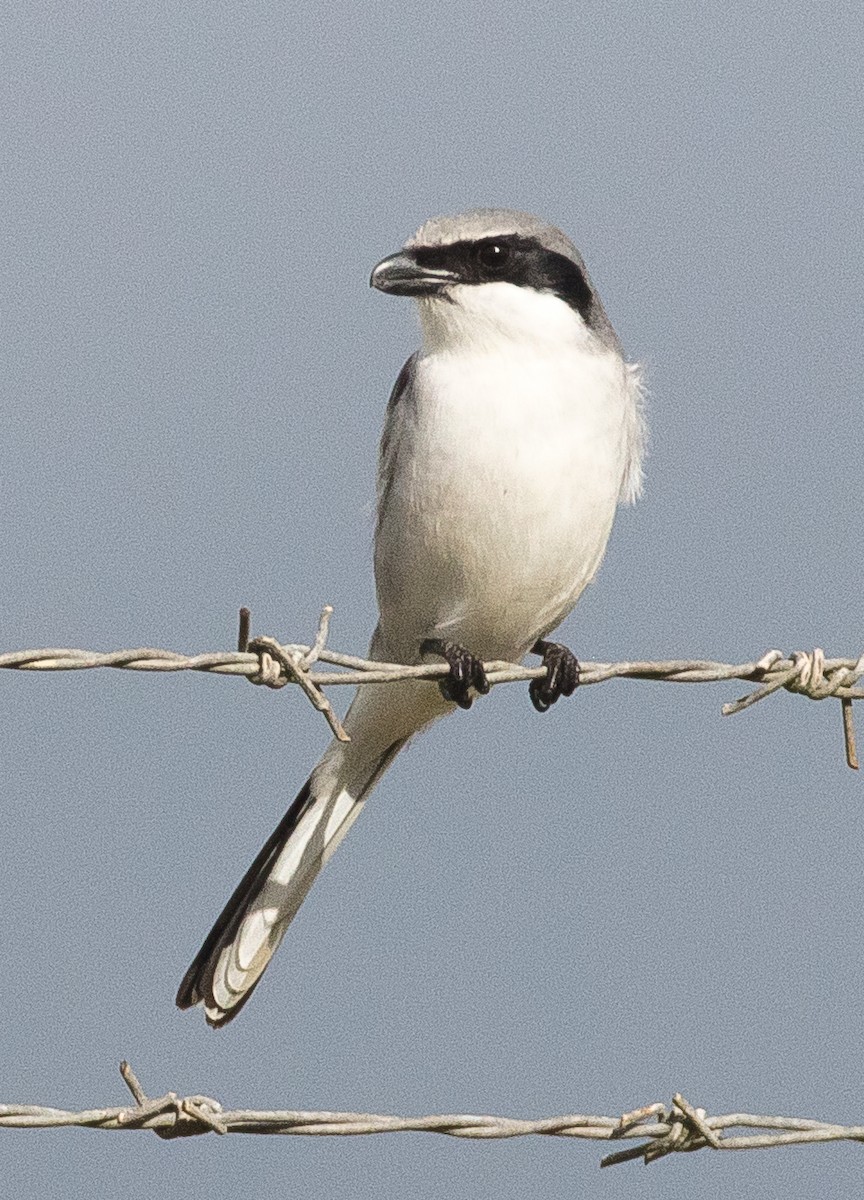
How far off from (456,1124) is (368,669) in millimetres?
863

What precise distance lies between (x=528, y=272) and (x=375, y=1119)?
8.70ft

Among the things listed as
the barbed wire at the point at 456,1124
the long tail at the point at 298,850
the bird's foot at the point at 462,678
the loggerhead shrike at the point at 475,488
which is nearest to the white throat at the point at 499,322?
the loggerhead shrike at the point at 475,488

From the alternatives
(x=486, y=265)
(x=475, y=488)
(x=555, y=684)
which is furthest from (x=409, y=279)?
(x=555, y=684)

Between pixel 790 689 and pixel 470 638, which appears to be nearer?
pixel 790 689

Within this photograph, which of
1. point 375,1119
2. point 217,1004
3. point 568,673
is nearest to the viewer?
point 375,1119

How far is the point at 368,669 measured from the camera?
329 cm

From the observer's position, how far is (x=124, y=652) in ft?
9.72

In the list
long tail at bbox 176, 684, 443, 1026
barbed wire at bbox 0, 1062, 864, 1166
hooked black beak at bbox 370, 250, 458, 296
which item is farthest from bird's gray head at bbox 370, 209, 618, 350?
barbed wire at bbox 0, 1062, 864, 1166

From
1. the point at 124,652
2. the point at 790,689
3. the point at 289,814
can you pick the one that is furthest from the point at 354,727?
the point at 124,652

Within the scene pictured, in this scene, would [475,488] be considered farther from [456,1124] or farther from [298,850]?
[456,1124]

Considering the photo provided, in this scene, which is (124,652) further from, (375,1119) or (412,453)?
(412,453)

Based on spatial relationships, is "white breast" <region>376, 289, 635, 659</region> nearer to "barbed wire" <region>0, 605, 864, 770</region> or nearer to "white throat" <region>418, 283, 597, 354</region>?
"white throat" <region>418, 283, 597, 354</region>

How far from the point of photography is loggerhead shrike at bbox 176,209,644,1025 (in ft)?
14.5

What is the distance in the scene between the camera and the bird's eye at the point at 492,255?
189 inches
